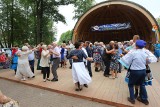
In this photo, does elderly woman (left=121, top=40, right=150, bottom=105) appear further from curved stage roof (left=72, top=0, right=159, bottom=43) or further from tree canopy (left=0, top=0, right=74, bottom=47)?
tree canopy (left=0, top=0, right=74, bottom=47)

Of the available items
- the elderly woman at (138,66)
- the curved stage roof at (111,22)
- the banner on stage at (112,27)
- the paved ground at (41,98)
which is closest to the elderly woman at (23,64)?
the paved ground at (41,98)

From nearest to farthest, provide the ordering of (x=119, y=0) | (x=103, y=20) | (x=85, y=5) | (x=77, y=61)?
(x=77, y=61), (x=119, y=0), (x=103, y=20), (x=85, y=5)

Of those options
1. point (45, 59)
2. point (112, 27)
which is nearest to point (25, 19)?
point (112, 27)

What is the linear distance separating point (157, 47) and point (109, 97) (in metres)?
11.0

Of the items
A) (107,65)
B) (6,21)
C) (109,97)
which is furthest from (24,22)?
(109,97)

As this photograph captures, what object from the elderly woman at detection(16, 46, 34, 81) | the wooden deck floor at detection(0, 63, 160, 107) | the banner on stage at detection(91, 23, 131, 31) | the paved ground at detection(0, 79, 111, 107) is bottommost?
the paved ground at detection(0, 79, 111, 107)

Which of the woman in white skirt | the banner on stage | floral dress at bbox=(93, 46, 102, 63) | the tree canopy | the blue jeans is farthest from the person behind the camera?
the banner on stage

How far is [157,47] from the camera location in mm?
15344

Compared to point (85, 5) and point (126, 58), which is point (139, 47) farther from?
point (85, 5)

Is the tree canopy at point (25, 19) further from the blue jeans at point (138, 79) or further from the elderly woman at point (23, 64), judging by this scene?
the blue jeans at point (138, 79)

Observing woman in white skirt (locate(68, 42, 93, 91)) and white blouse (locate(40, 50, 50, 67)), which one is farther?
white blouse (locate(40, 50, 50, 67))

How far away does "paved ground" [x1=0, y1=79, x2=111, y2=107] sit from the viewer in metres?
5.76

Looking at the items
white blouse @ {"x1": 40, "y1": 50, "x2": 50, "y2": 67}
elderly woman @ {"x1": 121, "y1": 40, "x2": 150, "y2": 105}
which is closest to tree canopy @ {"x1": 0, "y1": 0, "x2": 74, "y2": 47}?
white blouse @ {"x1": 40, "y1": 50, "x2": 50, "y2": 67}

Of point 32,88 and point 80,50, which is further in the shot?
point 32,88
